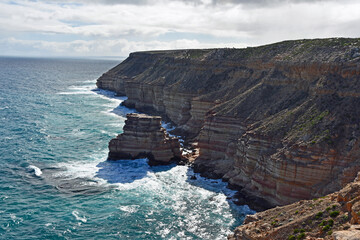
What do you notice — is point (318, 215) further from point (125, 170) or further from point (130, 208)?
point (125, 170)

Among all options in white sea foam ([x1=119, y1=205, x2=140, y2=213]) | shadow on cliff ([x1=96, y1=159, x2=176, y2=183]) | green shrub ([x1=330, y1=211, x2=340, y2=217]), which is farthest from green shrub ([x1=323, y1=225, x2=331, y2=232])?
shadow on cliff ([x1=96, y1=159, x2=176, y2=183])

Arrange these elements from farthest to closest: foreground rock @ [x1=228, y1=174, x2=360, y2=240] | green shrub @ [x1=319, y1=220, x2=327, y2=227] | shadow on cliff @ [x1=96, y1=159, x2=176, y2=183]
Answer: shadow on cliff @ [x1=96, y1=159, x2=176, y2=183] → green shrub @ [x1=319, y1=220, x2=327, y2=227] → foreground rock @ [x1=228, y1=174, x2=360, y2=240]

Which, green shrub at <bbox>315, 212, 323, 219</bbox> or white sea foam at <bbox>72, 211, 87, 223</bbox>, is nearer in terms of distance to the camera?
green shrub at <bbox>315, 212, 323, 219</bbox>

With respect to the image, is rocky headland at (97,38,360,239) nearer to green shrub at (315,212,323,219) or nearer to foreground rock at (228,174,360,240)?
foreground rock at (228,174,360,240)

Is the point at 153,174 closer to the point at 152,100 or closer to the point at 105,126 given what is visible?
the point at 105,126

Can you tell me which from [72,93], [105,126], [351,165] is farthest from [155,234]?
[72,93]

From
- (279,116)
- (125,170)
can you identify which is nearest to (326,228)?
(279,116)
